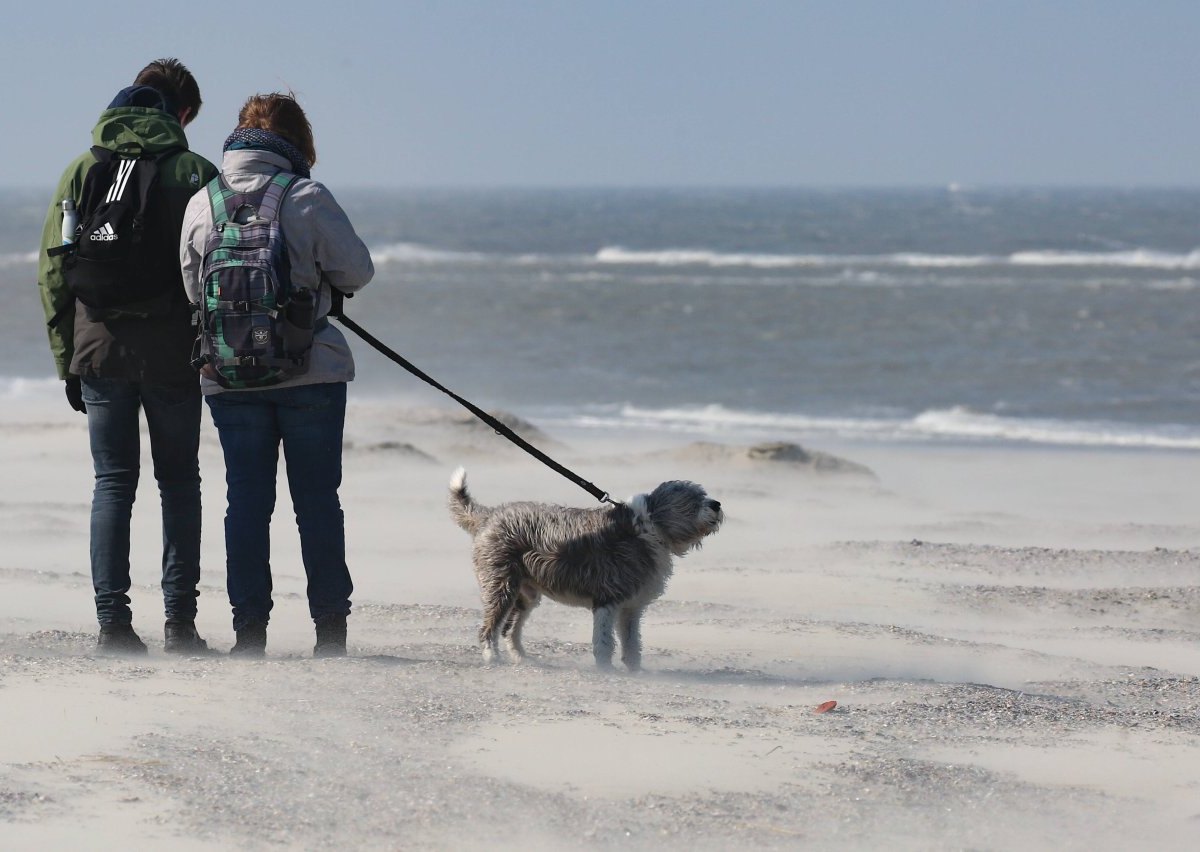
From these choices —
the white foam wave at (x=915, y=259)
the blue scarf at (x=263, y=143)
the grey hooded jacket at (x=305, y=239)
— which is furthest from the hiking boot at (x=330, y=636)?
the white foam wave at (x=915, y=259)

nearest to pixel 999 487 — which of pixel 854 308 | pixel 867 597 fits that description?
pixel 867 597

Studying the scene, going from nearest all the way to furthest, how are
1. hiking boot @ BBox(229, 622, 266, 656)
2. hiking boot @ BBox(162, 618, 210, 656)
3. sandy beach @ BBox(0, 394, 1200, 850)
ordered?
sandy beach @ BBox(0, 394, 1200, 850) < hiking boot @ BBox(229, 622, 266, 656) < hiking boot @ BBox(162, 618, 210, 656)

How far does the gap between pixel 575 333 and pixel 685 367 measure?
17.3 feet

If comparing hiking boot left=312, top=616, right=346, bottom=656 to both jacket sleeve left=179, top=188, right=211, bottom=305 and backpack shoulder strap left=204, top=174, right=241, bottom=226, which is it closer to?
jacket sleeve left=179, top=188, right=211, bottom=305

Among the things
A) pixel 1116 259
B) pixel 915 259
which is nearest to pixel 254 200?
pixel 915 259

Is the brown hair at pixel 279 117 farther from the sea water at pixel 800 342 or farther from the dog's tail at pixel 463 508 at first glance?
the sea water at pixel 800 342

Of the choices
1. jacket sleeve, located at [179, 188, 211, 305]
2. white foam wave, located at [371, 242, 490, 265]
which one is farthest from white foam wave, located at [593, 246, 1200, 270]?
jacket sleeve, located at [179, 188, 211, 305]

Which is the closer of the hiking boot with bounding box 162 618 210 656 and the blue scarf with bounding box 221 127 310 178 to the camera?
the blue scarf with bounding box 221 127 310 178

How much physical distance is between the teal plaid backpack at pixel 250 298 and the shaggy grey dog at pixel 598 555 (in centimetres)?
139

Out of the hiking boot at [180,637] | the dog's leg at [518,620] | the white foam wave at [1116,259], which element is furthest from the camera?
the white foam wave at [1116,259]

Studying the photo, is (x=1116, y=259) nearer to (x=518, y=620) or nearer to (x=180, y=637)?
(x=518, y=620)

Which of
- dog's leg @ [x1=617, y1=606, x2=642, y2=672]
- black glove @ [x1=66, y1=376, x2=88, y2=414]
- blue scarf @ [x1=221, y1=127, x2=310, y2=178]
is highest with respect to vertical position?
blue scarf @ [x1=221, y1=127, x2=310, y2=178]

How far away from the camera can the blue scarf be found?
4941 millimetres

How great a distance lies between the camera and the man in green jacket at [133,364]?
5129mm
